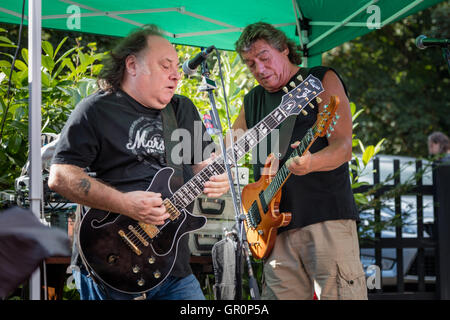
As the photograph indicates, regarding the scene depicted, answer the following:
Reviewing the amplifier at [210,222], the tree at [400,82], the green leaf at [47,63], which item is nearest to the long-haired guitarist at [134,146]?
the amplifier at [210,222]

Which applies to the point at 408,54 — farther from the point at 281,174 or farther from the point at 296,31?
the point at 281,174

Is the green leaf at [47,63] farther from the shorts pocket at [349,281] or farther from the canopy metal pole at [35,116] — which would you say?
the shorts pocket at [349,281]

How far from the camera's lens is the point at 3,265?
704 mm

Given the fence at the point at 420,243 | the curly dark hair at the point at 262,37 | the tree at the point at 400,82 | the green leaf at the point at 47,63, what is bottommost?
the fence at the point at 420,243

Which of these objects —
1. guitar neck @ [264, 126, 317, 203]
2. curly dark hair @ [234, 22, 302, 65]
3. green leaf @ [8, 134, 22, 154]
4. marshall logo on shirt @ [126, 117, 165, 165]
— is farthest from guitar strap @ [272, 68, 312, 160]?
green leaf @ [8, 134, 22, 154]

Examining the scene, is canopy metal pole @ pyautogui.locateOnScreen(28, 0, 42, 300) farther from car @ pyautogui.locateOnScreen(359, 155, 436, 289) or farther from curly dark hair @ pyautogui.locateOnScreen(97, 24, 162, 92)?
car @ pyautogui.locateOnScreen(359, 155, 436, 289)

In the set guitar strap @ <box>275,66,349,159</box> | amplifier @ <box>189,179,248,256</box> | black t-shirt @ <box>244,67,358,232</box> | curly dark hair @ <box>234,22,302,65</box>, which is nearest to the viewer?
black t-shirt @ <box>244,67,358,232</box>

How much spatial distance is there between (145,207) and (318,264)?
98 centimetres

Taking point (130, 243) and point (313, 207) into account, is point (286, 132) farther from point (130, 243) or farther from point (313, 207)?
point (130, 243)

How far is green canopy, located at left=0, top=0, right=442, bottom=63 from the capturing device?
380 cm

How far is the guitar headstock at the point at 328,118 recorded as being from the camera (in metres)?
2.68

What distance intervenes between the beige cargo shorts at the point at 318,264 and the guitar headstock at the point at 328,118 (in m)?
0.49

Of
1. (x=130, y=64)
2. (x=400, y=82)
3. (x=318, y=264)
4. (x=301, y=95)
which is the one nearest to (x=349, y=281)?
(x=318, y=264)
